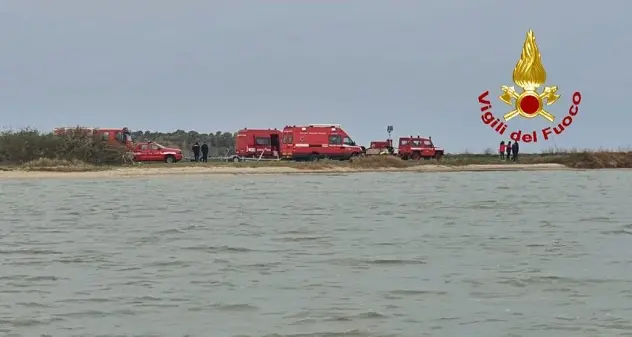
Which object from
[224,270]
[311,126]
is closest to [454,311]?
[224,270]

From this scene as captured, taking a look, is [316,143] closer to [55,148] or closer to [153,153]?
[153,153]

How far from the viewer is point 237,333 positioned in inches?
405

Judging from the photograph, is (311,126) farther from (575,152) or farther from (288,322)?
(288,322)

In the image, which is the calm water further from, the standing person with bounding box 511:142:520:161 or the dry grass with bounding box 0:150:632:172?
the standing person with bounding box 511:142:520:161

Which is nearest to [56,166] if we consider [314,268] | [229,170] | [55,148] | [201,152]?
[55,148]

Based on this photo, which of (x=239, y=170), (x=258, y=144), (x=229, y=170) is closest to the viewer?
(x=229, y=170)

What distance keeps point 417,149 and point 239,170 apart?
15.0 m

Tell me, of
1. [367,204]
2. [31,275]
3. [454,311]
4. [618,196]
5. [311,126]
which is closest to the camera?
[454,311]

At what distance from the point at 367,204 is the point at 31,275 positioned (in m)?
15.6

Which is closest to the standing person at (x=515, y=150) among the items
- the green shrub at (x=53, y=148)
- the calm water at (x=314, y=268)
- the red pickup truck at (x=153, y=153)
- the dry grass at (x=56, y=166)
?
the red pickup truck at (x=153, y=153)

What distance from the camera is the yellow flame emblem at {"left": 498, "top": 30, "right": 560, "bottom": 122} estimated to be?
47812 millimetres

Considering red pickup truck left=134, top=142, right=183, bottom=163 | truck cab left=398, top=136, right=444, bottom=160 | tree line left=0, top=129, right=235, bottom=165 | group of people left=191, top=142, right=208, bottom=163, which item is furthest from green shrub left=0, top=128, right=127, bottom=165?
truck cab left=398, top=136, right=444, bottom=160

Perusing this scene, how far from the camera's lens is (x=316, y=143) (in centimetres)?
5475

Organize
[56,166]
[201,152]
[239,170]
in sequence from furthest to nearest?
1. [201,152]
2. [239,170]
3. [56,166]
